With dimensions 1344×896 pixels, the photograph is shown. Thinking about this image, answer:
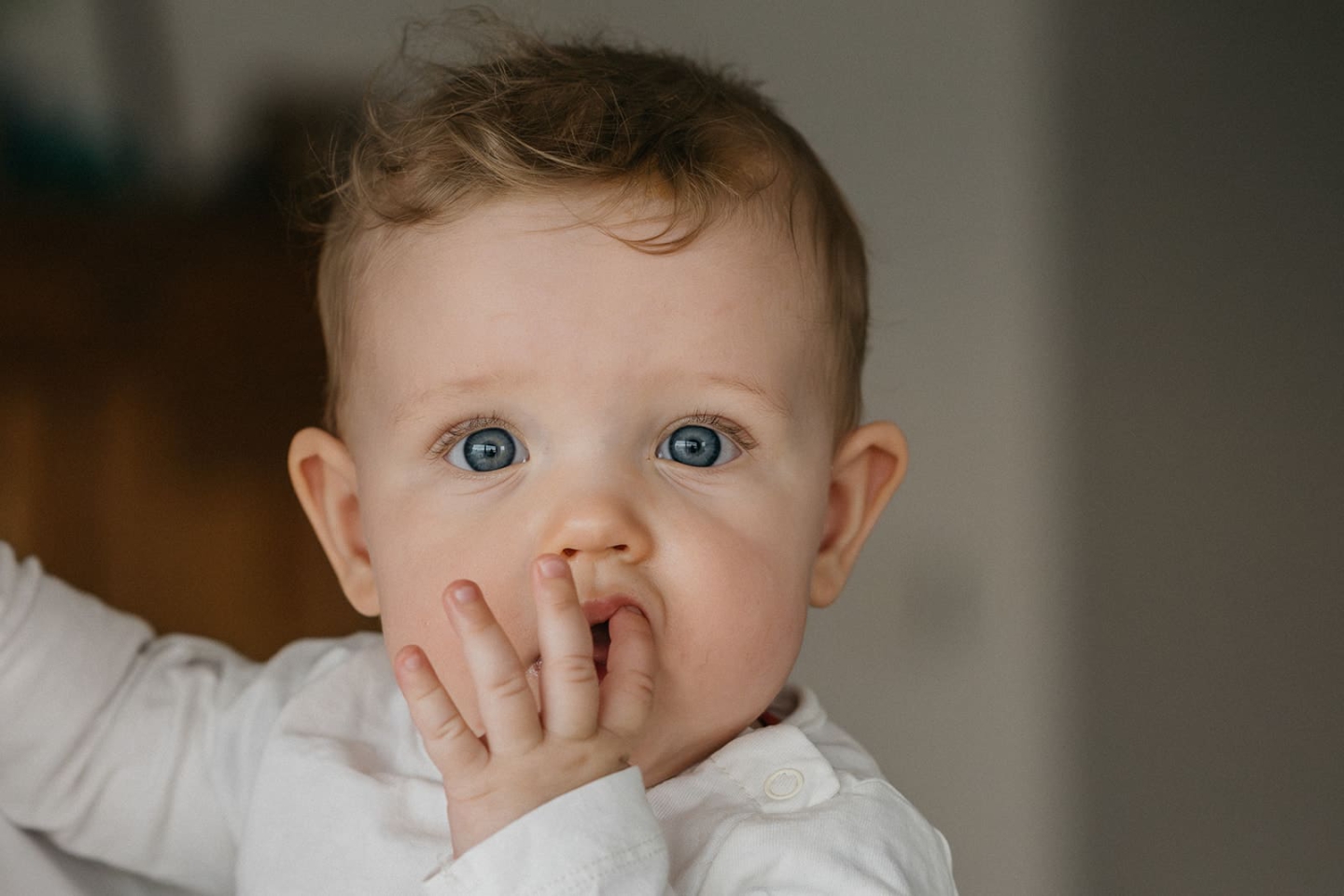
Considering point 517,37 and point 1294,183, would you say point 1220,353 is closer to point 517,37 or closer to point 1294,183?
point 1294,183

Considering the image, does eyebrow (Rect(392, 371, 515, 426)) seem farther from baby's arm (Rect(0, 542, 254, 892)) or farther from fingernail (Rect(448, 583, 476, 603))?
baby's arm (Rect(0, 542, 254, 892))

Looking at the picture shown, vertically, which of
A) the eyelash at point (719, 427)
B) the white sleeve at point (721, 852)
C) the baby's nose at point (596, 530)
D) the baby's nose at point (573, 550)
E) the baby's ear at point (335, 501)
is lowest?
the white sleeve at point (721, 852)

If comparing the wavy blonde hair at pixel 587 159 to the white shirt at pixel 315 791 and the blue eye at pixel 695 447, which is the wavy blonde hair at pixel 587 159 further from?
the white shirt at pixel 315 791

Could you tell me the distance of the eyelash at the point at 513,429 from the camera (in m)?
0.80

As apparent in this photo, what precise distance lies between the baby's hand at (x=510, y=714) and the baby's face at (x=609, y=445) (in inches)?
3.2

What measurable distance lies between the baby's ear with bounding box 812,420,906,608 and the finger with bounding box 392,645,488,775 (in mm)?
352

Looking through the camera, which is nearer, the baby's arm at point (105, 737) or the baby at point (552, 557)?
the baby at point (552, 557)

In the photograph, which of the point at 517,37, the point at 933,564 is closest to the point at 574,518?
the point at 517,37

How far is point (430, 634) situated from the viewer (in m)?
0.80

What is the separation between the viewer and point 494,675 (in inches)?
25.5

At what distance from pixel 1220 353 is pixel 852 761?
4.38 feet

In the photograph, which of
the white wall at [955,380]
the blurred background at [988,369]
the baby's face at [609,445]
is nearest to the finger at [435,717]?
the baby's face at [609,445]

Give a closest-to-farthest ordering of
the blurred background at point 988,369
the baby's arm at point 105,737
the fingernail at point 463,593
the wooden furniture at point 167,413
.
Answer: the fingernail at point 463,593, the baby's arm at point 105,737, the wooden furniture at point 167,413, the blurred background at point 988,369

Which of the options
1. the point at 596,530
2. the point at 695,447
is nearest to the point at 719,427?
the point at 695,447
